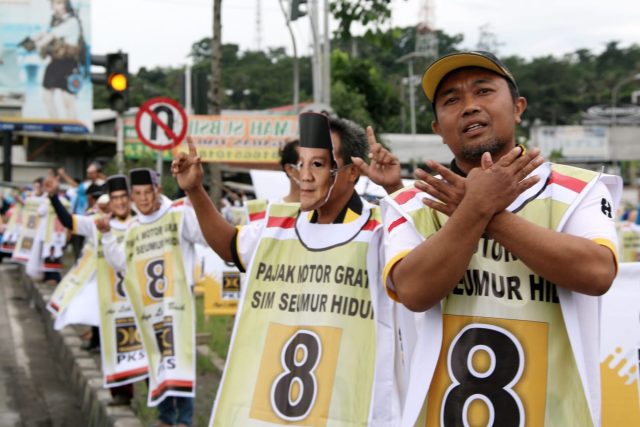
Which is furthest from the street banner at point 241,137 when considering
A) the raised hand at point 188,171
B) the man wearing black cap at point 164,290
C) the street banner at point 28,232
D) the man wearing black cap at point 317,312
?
the man wearing black cap at point 317,312

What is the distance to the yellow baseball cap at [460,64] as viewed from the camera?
2.77m

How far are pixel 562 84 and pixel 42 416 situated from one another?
10476 cm

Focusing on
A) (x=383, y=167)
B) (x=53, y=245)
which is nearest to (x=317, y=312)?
(x=383, y=167)

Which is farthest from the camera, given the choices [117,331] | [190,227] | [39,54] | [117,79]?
[39,54]

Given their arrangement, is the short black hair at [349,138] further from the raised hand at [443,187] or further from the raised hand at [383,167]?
the raised hand at [443,187]

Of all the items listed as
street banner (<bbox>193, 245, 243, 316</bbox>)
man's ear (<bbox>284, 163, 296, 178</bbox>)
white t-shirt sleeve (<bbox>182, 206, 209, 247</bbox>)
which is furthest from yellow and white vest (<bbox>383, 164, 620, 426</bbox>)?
street banner (<bbox>193, 245, 243, 316</bbox>)

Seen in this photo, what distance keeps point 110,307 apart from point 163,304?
4.59 feet

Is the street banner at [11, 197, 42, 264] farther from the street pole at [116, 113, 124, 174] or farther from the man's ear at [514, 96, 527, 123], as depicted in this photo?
the man's ear at [514, 96, 527, 123]

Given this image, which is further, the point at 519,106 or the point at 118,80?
the point at 118,80

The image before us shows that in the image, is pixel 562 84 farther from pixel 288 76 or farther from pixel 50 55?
pixel 50 55

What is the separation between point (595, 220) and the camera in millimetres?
2613

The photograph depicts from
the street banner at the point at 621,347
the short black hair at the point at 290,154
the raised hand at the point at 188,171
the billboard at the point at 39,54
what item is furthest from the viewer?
the billboard at the point at 39,54

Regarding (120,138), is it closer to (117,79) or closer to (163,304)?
(117,79)

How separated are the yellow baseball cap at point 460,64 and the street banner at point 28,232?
1497cm
